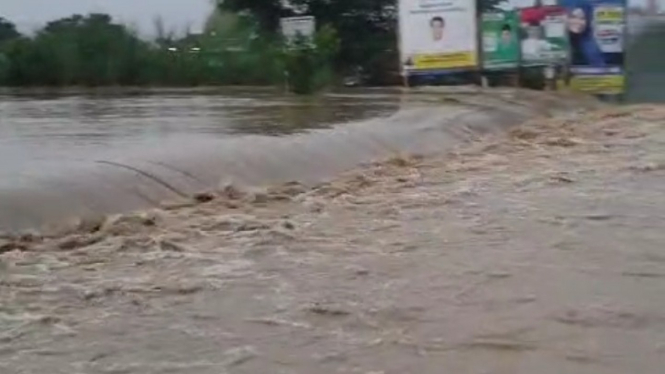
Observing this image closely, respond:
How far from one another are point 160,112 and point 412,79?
901 centimetres

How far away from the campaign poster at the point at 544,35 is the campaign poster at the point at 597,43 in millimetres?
143

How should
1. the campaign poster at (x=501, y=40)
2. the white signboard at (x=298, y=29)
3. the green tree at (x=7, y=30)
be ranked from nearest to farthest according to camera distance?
the campaign poster at (x=501, y=40) → the white signboard at (x=298, y=29) → the green tree at (x=7, y=30)

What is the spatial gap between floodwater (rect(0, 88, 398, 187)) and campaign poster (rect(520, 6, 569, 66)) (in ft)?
10.5

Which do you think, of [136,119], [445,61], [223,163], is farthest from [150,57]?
[223,163]

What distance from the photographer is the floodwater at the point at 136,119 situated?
9.88m

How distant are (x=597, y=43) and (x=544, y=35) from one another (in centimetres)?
90

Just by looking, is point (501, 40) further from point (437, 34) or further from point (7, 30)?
point (7, 30)

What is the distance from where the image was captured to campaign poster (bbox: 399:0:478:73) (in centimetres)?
2258

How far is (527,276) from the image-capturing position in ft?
20.7

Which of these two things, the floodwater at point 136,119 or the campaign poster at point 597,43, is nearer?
the floodwater at point 136,119

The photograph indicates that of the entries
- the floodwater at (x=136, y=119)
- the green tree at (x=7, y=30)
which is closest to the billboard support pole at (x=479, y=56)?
the floodwater at (x=136, y=119)

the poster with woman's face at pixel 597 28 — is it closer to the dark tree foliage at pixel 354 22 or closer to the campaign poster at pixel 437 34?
the campaign poster at pixel 437 34

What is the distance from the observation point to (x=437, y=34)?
74.4 feet

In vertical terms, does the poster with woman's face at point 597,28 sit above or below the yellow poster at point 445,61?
above
